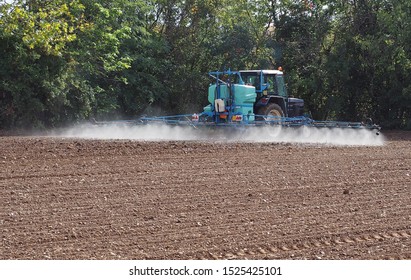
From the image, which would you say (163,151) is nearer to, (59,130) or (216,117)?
(216,117)

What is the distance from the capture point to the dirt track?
817 cm

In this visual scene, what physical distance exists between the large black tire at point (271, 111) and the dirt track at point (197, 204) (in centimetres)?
500

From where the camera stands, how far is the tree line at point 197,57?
1040 inches

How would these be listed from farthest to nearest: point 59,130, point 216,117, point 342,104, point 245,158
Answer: point 342,104 < point 59,130 < point 216,117 < point 245,158

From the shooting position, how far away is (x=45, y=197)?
36.1 feet

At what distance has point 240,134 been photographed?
21.5 m

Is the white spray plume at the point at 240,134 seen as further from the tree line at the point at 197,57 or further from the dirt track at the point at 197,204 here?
the tree line at the point at 197,57

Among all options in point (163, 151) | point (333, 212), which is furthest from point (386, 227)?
point (163, 151)

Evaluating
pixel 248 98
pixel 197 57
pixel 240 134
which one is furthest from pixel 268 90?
pixel 197 57

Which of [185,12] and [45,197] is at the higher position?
[185,12]

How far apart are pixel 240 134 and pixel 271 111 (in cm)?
159

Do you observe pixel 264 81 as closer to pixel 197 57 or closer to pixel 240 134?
pixel 240 134

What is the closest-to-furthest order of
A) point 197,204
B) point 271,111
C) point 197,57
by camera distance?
point 197,204, point 271,111, point 197,57

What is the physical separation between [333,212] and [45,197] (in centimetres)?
418
